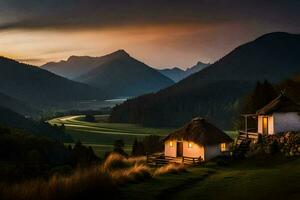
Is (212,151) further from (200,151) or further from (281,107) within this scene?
(281,107)

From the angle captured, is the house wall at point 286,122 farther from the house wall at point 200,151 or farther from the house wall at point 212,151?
the house wall at point 212,151

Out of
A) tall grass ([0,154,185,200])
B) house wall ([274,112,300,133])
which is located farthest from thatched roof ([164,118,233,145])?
tall grass ([0,154,185,200])

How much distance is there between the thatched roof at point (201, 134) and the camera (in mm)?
50875

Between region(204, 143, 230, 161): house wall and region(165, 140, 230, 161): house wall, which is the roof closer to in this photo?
region(204, 143, 230, 161): house wall

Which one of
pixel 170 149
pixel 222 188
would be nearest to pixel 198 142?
pixel 170 149

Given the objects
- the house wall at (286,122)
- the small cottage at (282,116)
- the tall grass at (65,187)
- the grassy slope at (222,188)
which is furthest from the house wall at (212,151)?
the tall grass at (65,187)

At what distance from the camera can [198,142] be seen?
166 ft

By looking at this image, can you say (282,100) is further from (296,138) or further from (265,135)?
(296,138)

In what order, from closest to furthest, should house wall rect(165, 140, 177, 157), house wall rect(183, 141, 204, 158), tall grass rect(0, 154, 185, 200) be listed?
tall grass rect(0, 154, 185, 200) < house wall rect(183, 141, 204, 158) < house wall rect(165, 140, 177, 157)

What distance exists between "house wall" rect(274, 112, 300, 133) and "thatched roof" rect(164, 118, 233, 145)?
5976 millimetres

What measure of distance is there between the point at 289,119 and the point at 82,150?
73154mm

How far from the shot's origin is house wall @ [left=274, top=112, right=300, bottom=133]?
162 ft

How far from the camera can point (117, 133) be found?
198000mm

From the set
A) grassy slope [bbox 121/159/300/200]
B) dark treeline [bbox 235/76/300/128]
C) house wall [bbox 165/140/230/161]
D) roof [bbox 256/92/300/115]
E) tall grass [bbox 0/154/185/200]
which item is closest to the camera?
tall grass [bbox 0/154/185/200]
